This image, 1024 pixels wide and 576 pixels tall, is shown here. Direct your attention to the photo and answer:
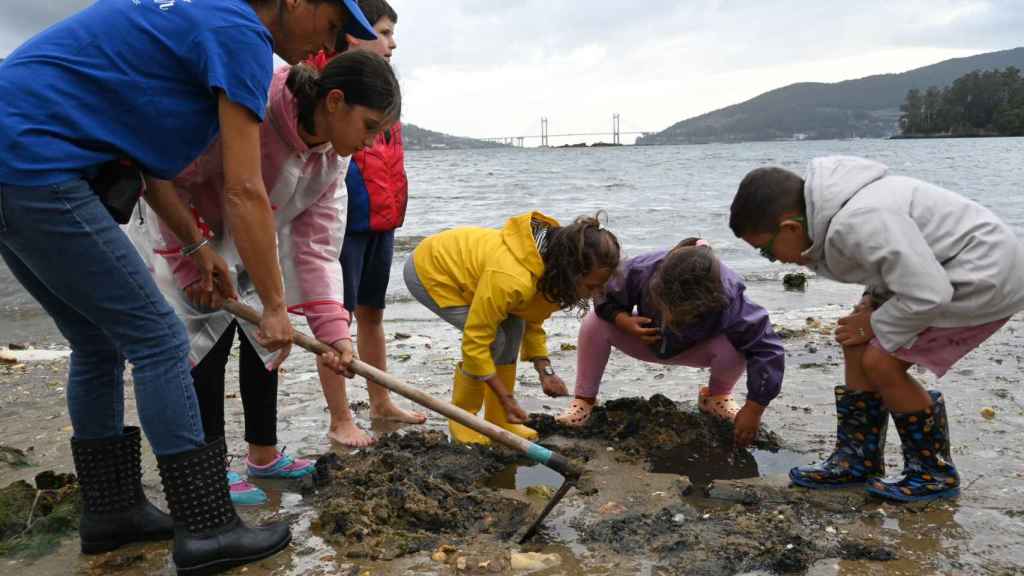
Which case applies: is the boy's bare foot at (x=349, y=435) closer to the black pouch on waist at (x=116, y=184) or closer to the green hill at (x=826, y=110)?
the black pouch on waist at (x=116, y=184)

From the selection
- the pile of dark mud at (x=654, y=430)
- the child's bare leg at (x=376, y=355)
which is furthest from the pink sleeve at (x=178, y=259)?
the pile of dark mud at (x=654, y=430)

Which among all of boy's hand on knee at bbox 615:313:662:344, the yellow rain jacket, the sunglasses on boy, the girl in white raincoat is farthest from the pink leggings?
the girl in white raincoat

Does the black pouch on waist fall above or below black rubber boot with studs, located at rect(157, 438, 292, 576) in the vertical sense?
above

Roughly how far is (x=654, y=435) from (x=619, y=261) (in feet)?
2.57

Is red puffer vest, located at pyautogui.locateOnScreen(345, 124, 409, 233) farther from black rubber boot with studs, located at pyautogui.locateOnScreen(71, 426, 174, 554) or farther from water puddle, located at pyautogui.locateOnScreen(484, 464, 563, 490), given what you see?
black rubber boot with studs, located at pyautogui.locateOnScreen(71, 426, 174, 554)

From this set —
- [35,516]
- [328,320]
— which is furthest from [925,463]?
[35,516]

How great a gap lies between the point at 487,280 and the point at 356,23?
146 cm

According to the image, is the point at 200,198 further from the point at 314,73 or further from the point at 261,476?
the point at 261,476

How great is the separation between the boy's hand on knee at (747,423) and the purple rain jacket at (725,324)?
1.5 inches

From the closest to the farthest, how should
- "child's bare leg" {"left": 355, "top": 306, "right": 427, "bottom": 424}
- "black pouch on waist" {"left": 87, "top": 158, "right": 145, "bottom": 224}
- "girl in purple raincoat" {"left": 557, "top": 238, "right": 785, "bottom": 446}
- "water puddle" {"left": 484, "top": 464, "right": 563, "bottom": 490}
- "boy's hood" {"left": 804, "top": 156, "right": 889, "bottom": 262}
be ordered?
1. "black pouch on waist" {"left": 87, "top": 158, "right": 145, "bottom": 224}
2. "boy's hood" {"left": 804, "top": 156, "right": 889, "bottom": 262}
3. "water puddle" {"left": 484, "top": 464, "right": 563, "bottom": 490}
4. "girl in purple raincoat" {"left": 557, "top": 238, "right": 785, "bottom": 446}
5. "child's bare leg" {"left": 355, "top": 306, "right": 427, "bottom": 424}

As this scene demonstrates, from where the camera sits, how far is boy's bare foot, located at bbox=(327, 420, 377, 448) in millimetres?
3713

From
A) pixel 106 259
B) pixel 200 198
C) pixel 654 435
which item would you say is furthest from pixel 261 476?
pixel 654 435

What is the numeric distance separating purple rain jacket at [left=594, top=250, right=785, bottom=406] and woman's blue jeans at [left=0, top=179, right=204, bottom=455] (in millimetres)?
2085

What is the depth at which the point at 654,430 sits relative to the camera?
3.76m
